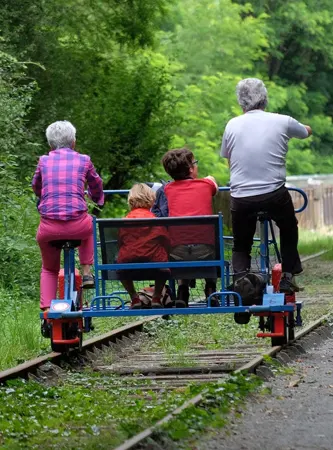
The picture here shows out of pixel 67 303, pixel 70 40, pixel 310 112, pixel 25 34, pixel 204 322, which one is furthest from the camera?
pixel 310 112

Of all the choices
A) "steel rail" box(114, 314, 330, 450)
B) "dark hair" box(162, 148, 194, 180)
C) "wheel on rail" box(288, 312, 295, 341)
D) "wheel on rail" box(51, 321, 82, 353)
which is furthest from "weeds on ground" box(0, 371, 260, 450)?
"wheel on rail" box(288, 312, 295, 341)

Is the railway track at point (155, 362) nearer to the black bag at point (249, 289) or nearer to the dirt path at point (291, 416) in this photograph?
the dirt path at point (291, 416)

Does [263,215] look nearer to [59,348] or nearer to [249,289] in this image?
[249,289]

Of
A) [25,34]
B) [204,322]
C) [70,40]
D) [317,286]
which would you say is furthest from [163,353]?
[70,40]

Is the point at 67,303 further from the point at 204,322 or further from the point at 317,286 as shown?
the point at 317,286

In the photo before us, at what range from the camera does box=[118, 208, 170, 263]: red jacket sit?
1048cm

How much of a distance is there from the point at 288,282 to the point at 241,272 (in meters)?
0.41

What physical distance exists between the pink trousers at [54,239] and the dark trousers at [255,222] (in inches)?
47.4

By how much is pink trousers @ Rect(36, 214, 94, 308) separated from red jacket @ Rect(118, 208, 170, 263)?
27 cm

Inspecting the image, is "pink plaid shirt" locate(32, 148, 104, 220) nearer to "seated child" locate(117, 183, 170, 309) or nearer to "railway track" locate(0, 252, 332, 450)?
"seated child" locate(117, 183, 170, 309)

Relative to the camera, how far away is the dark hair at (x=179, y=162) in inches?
421

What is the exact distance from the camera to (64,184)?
10453 mm

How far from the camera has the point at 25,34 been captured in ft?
93.1

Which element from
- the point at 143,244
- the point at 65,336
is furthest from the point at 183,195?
the point at 65,336
